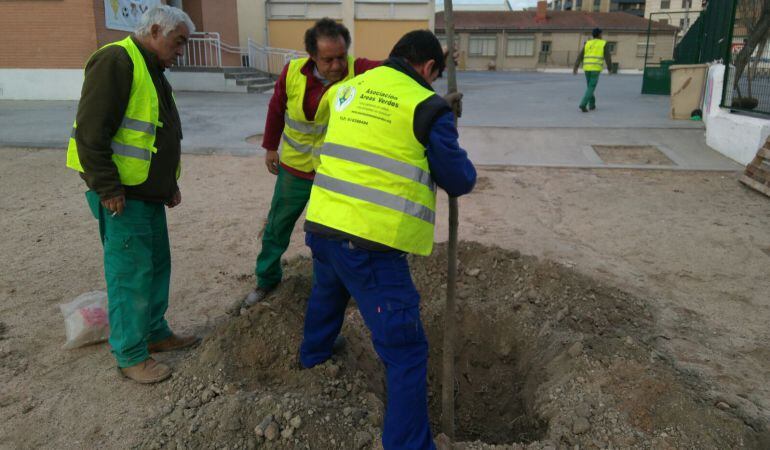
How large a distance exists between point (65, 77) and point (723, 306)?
15.1 meters

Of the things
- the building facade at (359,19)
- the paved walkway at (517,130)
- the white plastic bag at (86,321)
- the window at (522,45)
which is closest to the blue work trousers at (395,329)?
the white plastic bag at (86,321)

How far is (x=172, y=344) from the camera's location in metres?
3.45

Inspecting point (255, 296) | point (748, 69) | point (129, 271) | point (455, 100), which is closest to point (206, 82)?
point (748, 69)

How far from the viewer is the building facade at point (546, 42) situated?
45.6 metres

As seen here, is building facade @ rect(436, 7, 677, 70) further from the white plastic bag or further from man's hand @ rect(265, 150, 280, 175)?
the white plastic bag

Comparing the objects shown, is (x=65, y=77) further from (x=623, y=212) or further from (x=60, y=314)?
(x=623, y=212)

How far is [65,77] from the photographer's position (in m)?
14.1

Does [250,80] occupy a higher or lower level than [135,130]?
lower

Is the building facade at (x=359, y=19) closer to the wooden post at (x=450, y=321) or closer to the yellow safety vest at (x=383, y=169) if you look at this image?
the wooden post at (x=450, y=321)

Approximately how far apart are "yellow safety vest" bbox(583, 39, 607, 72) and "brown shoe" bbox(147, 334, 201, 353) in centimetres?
1077

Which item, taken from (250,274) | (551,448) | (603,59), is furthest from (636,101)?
(551,448)

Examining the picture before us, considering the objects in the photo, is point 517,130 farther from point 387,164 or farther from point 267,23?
point 267,23

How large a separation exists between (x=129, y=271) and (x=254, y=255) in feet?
6.70

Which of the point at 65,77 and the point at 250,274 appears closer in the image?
the point at 250,274
